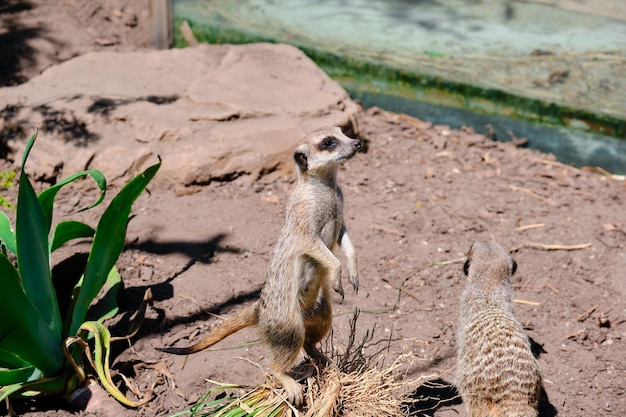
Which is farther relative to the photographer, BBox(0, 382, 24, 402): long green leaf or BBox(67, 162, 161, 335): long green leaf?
BBox(67, 162, 161, 335): long green leaf

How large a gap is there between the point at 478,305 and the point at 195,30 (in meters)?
4.13

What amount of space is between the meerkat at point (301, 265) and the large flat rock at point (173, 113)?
176 centimetres

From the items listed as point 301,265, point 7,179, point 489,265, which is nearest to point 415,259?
point 489,265

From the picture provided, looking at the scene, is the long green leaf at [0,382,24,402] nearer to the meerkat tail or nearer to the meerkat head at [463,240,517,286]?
the meerkat tail

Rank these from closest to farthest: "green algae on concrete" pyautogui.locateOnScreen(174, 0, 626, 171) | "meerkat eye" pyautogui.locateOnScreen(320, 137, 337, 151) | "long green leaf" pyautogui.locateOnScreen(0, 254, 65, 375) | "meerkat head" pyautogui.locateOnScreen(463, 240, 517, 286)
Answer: "long green leaf" pyautogui.locateOnScreen(0, 254, 65, 375)
"meerkat eye" pyautogui.locateOnScreen(320, 137, 337, 151)
"meerkat head" pyautogui.locateOnScreen(463, 240, 517, 286)
"green algae on concrete" pyautogui.locateOnScreen(174, 0, 626, 171)

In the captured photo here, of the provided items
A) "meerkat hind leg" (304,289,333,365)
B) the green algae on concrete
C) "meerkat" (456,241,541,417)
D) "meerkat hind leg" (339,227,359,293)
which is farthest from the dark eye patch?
the green algae on concrete

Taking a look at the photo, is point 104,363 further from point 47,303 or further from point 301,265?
point 301,265

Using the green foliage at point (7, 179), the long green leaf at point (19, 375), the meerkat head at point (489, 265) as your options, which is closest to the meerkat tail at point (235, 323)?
the long green leaf at point (19, 375)

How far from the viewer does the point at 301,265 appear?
2.62 metres

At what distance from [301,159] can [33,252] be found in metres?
1.09

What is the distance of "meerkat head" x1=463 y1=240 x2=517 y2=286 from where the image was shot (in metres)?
3.31

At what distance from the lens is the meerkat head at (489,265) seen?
3.31 metres

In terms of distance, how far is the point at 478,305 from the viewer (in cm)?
317

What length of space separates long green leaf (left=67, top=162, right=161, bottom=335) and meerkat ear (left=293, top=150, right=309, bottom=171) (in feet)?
2.05
